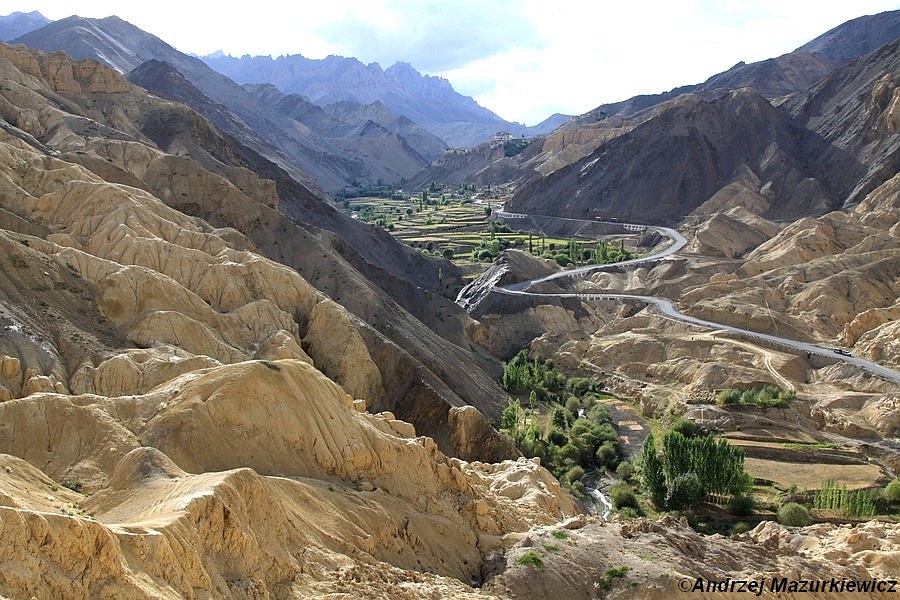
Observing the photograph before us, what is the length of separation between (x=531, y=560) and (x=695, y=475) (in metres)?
22.4

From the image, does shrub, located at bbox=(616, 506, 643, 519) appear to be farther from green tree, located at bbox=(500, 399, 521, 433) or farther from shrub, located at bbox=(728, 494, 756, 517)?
green tree, located at bbox=(500, 399, 521, 433)


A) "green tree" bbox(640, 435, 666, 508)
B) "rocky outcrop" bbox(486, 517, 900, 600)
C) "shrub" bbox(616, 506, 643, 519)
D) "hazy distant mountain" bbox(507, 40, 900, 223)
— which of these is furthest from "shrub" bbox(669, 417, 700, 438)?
"hazy distant mountain" bbox(507, 40, 900, 223)

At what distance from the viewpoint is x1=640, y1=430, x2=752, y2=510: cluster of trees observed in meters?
44.2

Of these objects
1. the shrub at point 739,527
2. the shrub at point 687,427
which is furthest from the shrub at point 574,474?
the shrub at point 739,527

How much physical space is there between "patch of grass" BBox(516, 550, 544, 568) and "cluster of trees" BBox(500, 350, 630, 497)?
22078mm

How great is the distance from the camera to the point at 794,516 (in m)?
41.1

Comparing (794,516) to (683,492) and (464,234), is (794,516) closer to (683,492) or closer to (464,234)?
(683,492)

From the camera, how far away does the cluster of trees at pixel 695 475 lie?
4425 cm

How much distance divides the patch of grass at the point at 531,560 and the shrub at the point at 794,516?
70.9 feet

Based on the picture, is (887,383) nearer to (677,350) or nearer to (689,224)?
(677,350)

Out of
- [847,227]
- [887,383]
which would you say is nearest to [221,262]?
[887,383]

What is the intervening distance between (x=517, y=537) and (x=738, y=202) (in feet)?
369

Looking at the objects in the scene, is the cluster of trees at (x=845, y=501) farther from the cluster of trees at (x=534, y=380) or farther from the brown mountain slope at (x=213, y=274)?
the cluster of trees at (x=534, y=380)

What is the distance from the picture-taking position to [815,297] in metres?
75.2
